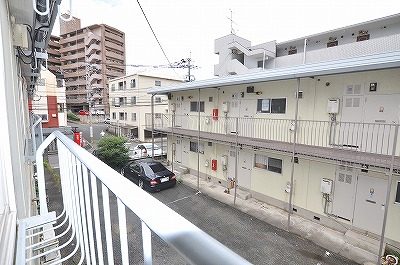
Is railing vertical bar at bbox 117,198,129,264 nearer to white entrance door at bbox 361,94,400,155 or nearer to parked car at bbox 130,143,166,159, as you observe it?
white entrance door at bbox 361,94,400,155

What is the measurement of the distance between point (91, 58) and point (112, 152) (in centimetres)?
3430

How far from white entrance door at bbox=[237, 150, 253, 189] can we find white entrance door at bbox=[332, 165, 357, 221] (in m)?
3.40

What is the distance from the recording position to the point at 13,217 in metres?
1.27

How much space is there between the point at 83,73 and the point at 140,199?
158 ft

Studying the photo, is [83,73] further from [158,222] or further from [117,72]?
[158,222]

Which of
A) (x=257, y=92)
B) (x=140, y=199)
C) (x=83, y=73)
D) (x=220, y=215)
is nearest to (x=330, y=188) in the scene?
(x=220, y=215)

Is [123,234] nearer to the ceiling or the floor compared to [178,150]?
nearer to the ceiling

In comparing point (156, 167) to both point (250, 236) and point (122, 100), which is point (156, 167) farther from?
point (122, 100)

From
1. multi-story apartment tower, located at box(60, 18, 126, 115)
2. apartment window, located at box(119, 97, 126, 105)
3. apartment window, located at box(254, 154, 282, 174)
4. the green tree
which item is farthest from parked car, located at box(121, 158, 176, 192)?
multi-story apartment tower, located at box(60, 18, 126, 115)

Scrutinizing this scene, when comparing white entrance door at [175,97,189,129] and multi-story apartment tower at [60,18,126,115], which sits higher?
multi-story apartment tower at [60,18,126,115]

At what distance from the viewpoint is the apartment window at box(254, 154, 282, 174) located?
27.6 ft

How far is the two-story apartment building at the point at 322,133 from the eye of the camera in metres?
5.86

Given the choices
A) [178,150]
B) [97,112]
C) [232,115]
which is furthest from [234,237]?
[97,112]

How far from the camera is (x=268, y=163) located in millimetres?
8750
